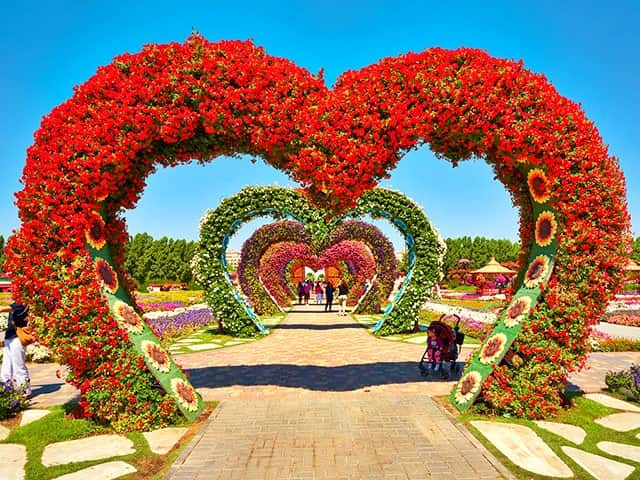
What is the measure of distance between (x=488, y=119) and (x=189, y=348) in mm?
9278

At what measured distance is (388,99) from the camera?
5430 mm

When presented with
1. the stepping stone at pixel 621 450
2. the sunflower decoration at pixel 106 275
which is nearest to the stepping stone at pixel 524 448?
the stepping stone at pixel 621 450

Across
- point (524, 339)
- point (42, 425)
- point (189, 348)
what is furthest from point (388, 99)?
point (189, 348)

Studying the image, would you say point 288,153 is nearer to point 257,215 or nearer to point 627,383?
point 627,383

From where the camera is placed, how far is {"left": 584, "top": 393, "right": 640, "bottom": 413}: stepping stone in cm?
628

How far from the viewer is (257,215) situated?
1343cm

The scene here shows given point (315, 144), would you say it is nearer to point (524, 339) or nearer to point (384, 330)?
point (524, 339)

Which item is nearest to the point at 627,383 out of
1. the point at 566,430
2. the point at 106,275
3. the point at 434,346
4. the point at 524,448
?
the point at 566,430

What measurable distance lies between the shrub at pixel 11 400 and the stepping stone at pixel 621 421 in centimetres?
813

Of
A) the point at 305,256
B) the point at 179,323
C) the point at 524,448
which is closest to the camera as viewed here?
the point at 524,448

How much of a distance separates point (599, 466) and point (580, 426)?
1194 mm

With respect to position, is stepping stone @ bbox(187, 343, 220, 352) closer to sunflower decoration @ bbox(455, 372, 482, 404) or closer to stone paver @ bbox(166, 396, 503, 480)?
stone paver @ bbox(166, 396, 503, 480)

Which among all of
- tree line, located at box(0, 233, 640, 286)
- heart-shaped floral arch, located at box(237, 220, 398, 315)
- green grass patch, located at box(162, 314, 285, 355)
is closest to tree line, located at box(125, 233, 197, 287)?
tree line, located at box(0, 233, 640, 286)

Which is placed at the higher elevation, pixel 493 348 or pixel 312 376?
pixel 493 348
